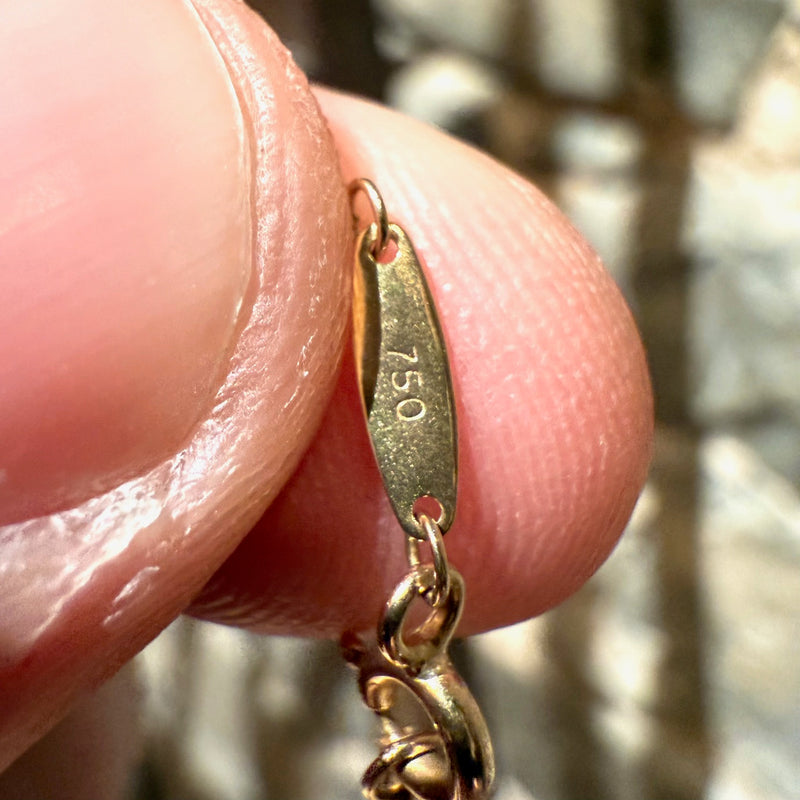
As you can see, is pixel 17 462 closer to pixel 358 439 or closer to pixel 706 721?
pixel 358 439

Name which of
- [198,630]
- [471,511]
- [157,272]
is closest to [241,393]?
[157,272]

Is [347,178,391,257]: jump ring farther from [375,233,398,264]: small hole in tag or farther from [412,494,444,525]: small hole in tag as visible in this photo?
[412,494,444,525]: small hole in tag

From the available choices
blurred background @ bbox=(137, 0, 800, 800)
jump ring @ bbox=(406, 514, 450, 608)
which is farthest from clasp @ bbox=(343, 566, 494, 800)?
blurred background @ bbox=(137, 0, 800, 800)

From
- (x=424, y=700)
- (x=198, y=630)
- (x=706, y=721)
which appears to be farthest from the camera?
(x=198, y=630)

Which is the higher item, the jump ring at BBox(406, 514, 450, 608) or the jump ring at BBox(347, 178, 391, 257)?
the jump ring at BBox(347, 178, 391, 257)

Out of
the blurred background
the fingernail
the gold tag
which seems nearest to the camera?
the fingernail

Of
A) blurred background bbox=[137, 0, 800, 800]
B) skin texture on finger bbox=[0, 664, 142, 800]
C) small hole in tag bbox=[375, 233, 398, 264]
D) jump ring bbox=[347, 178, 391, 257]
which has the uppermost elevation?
jump ring bbox=[347, 178, 391, 257]
